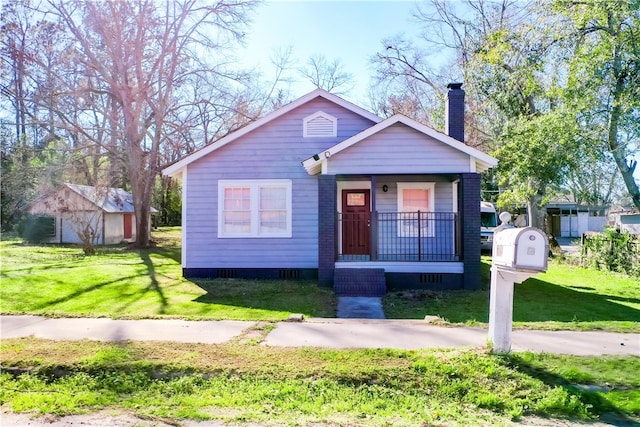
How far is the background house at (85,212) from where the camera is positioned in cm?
2583

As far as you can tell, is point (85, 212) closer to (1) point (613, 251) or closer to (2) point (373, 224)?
(2) point (373, 224)

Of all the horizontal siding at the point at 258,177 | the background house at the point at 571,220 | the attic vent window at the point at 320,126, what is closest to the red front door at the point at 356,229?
the horizontal siding at the point at 258,177

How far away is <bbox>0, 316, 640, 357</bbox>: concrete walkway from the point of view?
5781 millimetres

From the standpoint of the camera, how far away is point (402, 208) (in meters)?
→ 13.5

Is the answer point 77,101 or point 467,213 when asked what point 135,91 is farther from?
point 467,213

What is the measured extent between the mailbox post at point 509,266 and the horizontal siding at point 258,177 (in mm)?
8156

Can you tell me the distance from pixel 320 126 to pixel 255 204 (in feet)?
9.97

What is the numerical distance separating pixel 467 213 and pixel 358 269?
10.4 ft

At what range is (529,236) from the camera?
4688 mm

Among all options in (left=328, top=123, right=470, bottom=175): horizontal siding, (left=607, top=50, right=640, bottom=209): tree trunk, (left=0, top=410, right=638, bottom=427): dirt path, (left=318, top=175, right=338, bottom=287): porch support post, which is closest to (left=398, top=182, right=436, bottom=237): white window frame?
(left=328, top=123, right=470, bottom=175): horizontal siding

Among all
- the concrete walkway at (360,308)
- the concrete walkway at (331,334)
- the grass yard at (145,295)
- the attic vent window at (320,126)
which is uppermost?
the attic vent window at (320,126)

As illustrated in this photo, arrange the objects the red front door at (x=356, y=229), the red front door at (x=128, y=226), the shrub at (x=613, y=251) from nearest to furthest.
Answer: the red front door at (x=356, y=229) < the shrub at (x=613, y=251) < the red front door at (x=128, y=226)

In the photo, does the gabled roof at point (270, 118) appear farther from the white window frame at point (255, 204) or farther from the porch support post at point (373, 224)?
the porch support post at point (373, 224)

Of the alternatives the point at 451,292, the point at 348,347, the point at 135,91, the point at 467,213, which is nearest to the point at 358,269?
the point at 451,292
